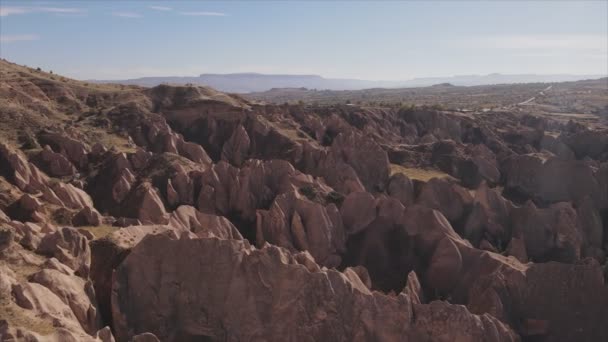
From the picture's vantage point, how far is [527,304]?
73.5 ft

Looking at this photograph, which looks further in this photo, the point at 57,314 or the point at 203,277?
the point at 203,277

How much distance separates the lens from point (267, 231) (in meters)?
31.4

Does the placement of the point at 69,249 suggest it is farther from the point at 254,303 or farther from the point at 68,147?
the point at 68,147

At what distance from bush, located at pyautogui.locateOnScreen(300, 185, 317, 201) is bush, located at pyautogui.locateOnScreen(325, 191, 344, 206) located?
1.04 meters

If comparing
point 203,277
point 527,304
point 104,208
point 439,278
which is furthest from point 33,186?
point 527,304

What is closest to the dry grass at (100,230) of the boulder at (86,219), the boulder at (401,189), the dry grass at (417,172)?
the boulder at (86,219)

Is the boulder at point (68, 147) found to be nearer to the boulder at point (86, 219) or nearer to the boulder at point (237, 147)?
the boulder at point (237, 147)

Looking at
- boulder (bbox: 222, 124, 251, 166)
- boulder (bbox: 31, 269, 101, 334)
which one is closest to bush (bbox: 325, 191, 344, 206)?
boulder (bbox: 222, 124, 251, 166)

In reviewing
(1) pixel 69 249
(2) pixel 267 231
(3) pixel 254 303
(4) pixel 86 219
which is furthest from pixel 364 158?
(1) pixel 69 249

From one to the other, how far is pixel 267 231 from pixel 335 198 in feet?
24.5

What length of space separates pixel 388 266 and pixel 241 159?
93.3 ft

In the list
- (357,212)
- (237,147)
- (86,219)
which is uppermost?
(86,219)

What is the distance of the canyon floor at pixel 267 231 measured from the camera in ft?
62.0

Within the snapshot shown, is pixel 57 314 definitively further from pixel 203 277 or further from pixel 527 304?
pixel 527 304
